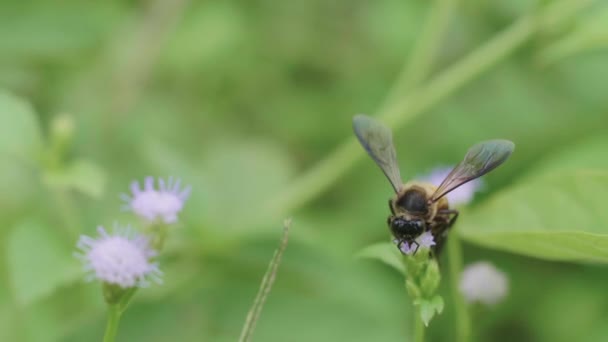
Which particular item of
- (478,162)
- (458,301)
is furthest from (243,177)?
(478,162)

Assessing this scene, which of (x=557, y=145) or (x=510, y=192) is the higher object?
(x=557, y=145)

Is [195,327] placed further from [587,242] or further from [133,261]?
[587,242]

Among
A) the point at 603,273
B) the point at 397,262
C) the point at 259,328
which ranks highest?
the point at 603,273

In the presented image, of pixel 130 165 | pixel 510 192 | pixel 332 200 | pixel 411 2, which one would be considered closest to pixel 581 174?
pixel 510 192

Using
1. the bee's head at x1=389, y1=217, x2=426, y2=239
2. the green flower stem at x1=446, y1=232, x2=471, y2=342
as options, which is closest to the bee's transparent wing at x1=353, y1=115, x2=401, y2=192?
the bee's head at x1=389, y1=217, x2=426, y2=239

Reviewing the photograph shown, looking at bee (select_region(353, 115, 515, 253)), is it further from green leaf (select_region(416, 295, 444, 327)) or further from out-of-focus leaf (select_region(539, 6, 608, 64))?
out-of-focus leaf (select_region(539, 6, 608, 64))

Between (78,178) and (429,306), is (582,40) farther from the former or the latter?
(78,178)

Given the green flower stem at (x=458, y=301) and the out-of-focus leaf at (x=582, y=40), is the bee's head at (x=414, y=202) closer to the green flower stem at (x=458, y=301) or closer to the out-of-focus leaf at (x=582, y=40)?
the green flower stem at (x=458, y=301)
